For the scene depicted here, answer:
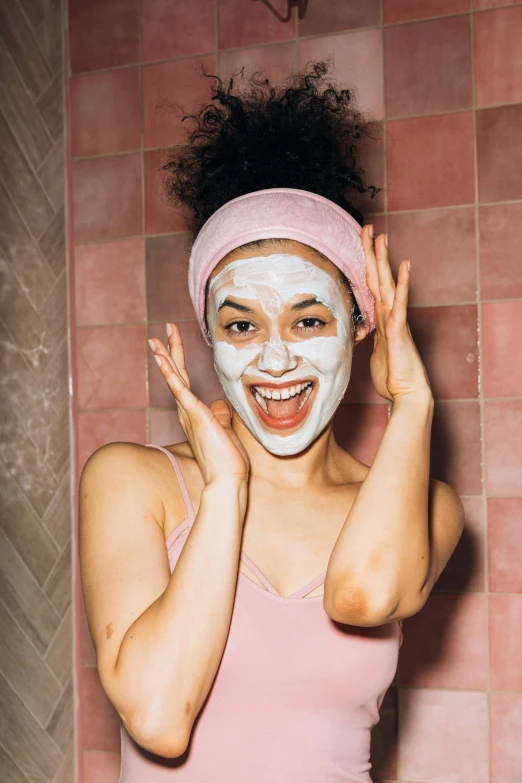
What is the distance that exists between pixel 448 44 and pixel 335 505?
1137mm

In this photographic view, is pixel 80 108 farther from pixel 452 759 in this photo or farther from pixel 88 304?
pixel 452 759

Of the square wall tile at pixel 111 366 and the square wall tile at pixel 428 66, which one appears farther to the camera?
the square wall tile at pixel 111 366

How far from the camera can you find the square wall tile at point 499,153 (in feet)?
5.71

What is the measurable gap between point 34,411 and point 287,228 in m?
1.05

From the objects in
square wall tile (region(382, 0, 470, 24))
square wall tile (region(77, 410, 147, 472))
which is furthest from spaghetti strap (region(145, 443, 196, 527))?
square wall tile (region(382, 0, 470, 24))

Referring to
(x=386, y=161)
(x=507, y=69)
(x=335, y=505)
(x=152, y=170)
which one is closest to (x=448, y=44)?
(x=507, y=69)

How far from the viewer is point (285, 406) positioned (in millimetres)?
1102

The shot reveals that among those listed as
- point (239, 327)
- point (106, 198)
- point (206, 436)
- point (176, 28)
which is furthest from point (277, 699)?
point (176, 28)

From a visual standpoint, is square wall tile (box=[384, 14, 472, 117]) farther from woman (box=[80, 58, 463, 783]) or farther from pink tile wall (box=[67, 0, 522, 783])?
woman (box=[80, 58, 463, 783])

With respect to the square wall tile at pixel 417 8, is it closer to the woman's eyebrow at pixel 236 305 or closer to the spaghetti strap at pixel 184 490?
the woman's eyebrow at pixel 236 305

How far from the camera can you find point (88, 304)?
6.64 feet

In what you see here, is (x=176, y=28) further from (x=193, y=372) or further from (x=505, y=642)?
(x=505, y=642)

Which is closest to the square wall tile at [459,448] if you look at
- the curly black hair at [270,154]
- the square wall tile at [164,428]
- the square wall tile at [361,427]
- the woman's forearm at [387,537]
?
the square wall tile at [361,427]

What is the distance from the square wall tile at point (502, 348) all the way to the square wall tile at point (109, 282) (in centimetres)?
79
